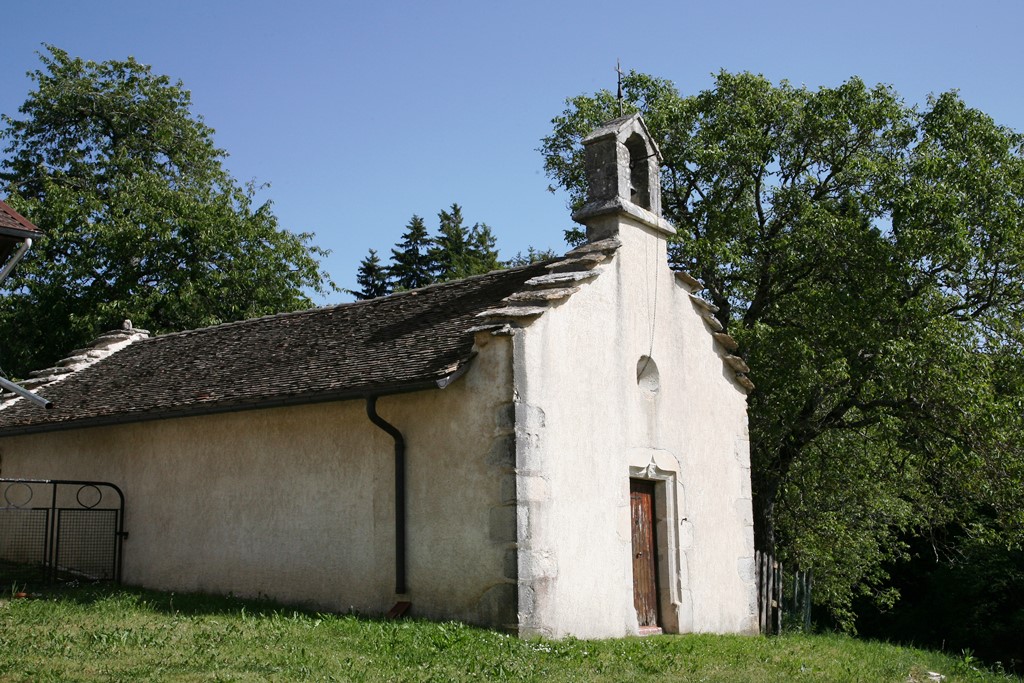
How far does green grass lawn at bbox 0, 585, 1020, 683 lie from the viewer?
25.6 ft

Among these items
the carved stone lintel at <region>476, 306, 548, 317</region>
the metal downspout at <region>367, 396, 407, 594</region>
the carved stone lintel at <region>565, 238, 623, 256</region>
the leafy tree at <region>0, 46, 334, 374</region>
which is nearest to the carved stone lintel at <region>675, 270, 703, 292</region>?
the carved stone lintel at <region>565, 238, 623, 256</region>

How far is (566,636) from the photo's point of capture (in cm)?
1013

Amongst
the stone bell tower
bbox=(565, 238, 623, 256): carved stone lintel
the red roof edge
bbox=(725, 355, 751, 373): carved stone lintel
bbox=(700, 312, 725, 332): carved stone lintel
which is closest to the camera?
the red roof edge

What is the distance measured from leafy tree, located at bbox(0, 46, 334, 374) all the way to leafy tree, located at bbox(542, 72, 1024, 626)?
36.1 ft

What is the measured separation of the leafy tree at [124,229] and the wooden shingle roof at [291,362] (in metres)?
9.07

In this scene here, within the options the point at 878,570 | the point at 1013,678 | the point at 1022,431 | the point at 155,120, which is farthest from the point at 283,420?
the point at 155,120

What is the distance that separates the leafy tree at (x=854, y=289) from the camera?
1630 cm

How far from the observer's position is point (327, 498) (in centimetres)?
1194

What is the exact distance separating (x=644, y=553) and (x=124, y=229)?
771 inches

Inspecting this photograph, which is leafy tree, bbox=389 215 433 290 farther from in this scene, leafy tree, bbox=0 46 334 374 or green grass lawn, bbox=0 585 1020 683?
green grass lawn, bbox=0 585 1020 683

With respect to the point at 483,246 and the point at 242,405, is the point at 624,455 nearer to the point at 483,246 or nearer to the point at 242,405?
the point at 242,405

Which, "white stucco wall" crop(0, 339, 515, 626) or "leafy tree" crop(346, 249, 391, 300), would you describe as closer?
"white stucco wall" crop(0, 339, 515, 626)

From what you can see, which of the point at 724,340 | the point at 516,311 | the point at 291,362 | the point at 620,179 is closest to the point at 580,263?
the point at 516,311

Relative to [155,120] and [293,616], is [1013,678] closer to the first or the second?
[293,616]
